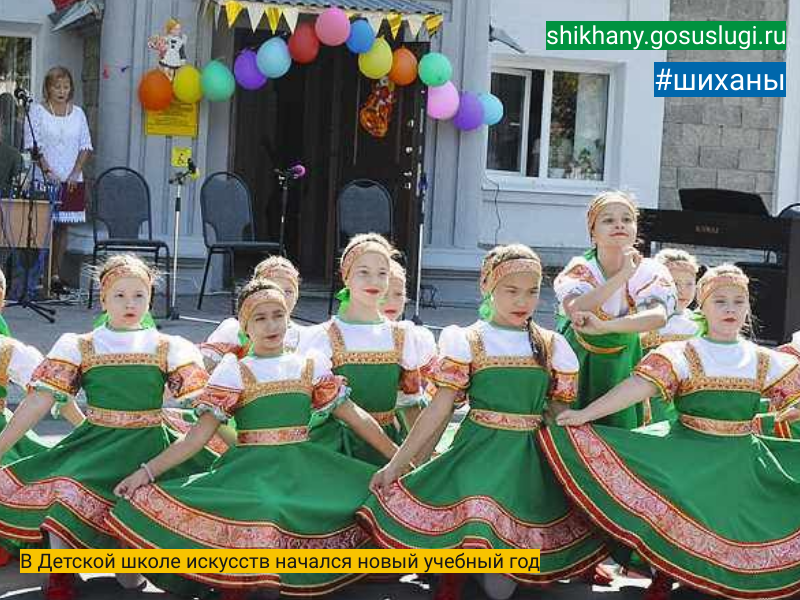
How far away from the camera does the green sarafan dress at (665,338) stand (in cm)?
611

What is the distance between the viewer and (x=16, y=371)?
5363 mm

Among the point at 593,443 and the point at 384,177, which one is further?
the point at 384,177

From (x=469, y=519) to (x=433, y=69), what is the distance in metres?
8.40

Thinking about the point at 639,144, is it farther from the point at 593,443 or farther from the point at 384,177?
the point at 593,443

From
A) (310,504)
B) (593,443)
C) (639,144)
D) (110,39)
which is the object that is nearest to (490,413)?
(593,443)

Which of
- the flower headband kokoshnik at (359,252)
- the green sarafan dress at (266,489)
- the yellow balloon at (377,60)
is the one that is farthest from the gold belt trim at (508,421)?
the yellow balloon at (377,60)

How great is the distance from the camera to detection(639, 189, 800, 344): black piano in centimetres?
1152

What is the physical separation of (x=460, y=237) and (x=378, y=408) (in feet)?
28.8

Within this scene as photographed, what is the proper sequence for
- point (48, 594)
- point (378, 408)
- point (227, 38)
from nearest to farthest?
point (48, 594) → point (378, 408) → point (227, 38)

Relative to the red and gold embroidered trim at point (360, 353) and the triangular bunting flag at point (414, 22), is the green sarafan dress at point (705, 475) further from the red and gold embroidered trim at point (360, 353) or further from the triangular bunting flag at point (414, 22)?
the triangular bunting flag at point (414, 22)

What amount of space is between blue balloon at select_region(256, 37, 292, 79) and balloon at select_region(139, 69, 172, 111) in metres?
0.82

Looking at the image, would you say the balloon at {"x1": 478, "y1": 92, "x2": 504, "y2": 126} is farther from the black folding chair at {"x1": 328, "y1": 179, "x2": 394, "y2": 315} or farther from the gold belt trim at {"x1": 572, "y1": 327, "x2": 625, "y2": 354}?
the gold belt trim at {"x1": 572, "y1": 327, "x2": 625, "y2": 354}

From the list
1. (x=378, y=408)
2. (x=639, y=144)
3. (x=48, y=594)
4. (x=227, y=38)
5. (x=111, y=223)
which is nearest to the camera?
(x=48, y=594)

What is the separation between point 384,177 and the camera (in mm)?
13758
